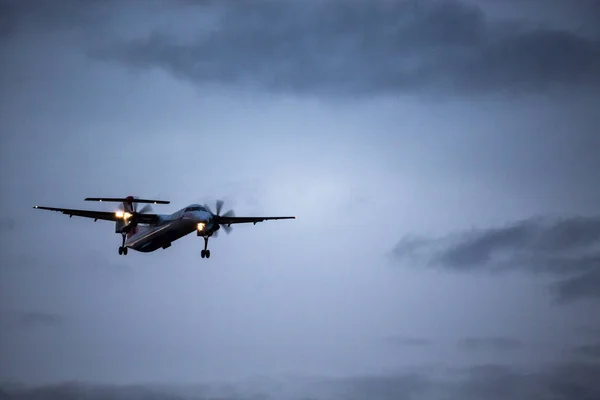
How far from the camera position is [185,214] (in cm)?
11638

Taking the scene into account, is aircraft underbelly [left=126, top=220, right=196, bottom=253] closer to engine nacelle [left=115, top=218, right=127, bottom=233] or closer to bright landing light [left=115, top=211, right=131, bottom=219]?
engine nacelle [left=115, top=218, right=127, bottom=233]

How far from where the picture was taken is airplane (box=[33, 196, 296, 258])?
380 ft

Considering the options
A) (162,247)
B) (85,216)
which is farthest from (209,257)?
(85,216)

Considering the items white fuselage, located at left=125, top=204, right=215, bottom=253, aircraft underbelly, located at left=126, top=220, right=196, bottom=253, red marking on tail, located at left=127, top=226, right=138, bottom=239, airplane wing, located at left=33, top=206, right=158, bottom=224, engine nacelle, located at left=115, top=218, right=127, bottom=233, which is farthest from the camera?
engine nacelle, located at left=115, top=218, right=127, bottom=233

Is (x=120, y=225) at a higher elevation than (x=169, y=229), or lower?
higher

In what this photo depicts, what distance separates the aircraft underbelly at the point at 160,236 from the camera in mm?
117062

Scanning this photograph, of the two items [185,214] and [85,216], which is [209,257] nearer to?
[185,214]

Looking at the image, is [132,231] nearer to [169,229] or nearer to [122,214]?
[122,214]

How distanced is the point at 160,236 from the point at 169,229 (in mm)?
2679

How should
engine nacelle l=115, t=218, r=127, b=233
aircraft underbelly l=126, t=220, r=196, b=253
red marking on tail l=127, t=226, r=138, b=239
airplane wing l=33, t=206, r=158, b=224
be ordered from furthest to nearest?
engine nacelle l=115, t=218, r=127, b=233 → red marking on tail l=127, t=226, r=138, b=239 → airplane wing l=33, t=206, r=158, b=224 → aircraft underbelly l=126, t=220, r=196, b=253

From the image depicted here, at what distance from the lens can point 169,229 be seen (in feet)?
389

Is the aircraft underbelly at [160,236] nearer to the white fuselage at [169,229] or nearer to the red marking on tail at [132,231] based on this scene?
the white fuselage at [169,229]

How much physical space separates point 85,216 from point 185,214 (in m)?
17.5

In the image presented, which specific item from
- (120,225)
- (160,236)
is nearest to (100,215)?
(120,225)
